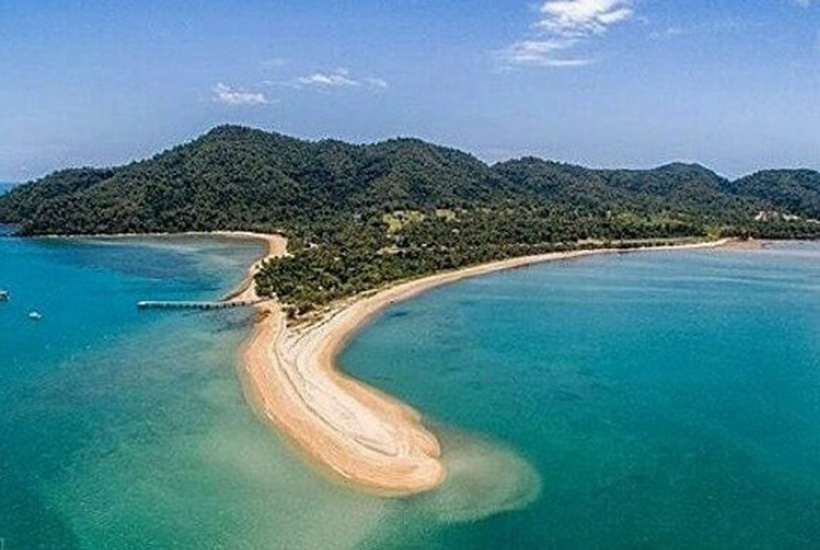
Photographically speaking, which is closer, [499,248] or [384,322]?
[384,322]

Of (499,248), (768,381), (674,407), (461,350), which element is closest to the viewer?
(674,407)

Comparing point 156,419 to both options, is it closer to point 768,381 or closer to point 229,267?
point 768,381

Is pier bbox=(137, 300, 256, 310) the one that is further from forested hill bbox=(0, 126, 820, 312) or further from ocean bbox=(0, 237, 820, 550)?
forested hill bbox=(0, 126, 820, 312)

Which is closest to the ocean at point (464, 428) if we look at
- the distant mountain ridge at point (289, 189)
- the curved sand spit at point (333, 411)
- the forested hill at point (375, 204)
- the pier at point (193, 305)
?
the curved sand spit at point (333, 411)

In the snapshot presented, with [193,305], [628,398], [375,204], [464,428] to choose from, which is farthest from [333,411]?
[375,204]

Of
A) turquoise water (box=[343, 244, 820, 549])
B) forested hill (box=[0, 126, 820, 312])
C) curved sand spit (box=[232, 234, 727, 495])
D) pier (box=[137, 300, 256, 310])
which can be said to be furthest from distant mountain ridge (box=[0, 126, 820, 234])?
curved sand spit (box=[232, 234, 727, 495])

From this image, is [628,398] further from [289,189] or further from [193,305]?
[289,189]

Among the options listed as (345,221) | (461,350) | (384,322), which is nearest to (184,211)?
(345,221)
